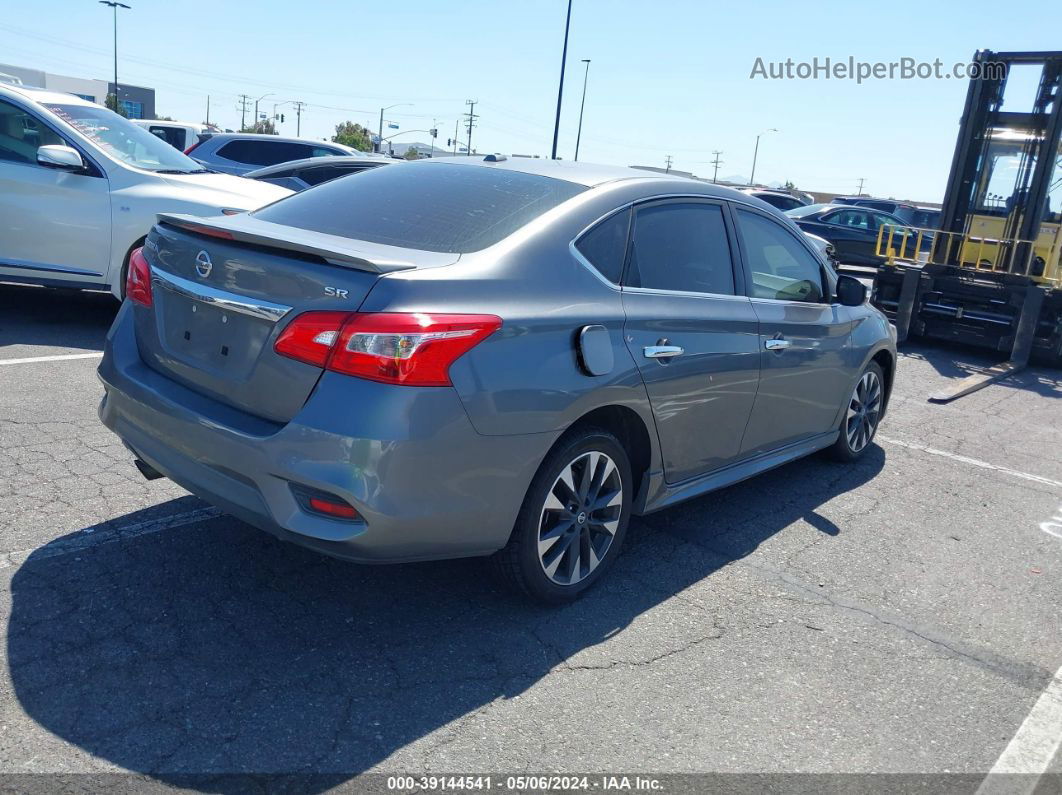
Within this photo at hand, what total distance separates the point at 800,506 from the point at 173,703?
3.51 m

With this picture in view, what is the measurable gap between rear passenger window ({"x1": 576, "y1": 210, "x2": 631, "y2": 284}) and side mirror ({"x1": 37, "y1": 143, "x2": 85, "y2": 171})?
517 centimetres

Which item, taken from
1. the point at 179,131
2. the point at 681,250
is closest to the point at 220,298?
the point at 681,250

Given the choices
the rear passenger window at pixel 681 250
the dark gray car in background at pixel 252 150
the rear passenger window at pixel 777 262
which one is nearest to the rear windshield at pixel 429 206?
the rear passenger window at pixel 681 250

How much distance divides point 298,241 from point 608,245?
1244 millimetres

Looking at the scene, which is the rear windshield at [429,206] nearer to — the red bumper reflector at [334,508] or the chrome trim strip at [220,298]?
the chrome trim strip at [220,298]

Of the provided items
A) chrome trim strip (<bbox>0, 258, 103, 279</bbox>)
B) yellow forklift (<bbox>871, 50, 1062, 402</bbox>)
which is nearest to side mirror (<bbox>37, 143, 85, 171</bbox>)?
chrome trim strip (<bbox>0, 258, 103, 279</bbox>)

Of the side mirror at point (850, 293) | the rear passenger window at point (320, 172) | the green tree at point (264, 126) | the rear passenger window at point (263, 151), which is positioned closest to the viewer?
the side mirror at point (850, 293)

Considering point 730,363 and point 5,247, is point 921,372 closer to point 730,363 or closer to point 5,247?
point 730,363

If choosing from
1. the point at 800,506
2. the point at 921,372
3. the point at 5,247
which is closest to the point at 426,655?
the point at 800,506

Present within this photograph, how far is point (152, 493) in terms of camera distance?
168 inches

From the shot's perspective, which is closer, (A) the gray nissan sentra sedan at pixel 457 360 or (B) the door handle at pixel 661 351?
(A) the gray nissan sentra sedan at pixel 457 360

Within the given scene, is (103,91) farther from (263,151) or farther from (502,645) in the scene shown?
(502,645)

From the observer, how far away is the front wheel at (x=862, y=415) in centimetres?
576

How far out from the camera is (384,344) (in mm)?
2850
